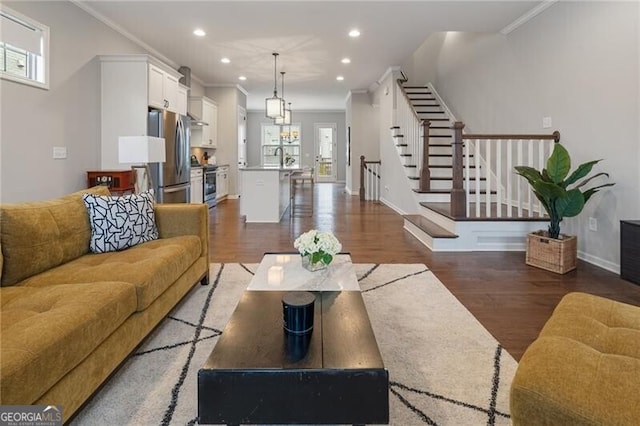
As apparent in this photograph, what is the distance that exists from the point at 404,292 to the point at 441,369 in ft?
3.64

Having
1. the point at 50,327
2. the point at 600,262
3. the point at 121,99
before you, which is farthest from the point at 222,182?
the point at 50,327

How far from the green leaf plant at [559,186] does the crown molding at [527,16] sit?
2.03 m

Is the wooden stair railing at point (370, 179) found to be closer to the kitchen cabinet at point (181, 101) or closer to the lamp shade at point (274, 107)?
the lamp shade at point (274, 107)

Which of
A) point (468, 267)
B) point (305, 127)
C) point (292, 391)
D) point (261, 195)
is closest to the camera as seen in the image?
point (292, 391)

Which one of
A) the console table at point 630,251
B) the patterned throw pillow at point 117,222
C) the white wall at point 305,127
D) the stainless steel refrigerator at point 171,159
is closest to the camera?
the patterned throw pillow at point 117,222

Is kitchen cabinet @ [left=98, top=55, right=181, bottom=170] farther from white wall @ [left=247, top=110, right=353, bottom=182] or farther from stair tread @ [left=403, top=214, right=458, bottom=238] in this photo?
white wall @ [left=247, top=110, right=353, bottom=182]

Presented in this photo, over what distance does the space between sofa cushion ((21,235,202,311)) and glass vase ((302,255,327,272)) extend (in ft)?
2.60

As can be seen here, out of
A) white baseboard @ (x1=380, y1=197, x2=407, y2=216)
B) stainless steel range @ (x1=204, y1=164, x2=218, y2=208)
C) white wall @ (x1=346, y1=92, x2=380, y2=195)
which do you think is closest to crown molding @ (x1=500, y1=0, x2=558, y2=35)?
white baseboard @ (x1=380, y1=197, x2=407, y2=216)

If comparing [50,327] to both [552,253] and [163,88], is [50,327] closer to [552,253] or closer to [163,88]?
[552,253]

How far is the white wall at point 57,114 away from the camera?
11.8 ft

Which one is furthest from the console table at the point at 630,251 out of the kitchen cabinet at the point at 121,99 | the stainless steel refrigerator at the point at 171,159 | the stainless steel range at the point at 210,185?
the stainless steel range at the point at 210,185

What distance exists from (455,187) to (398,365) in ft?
9.90

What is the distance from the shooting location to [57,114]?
418cm

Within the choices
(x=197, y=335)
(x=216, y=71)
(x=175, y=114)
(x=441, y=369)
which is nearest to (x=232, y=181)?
(x=216, y=71)
